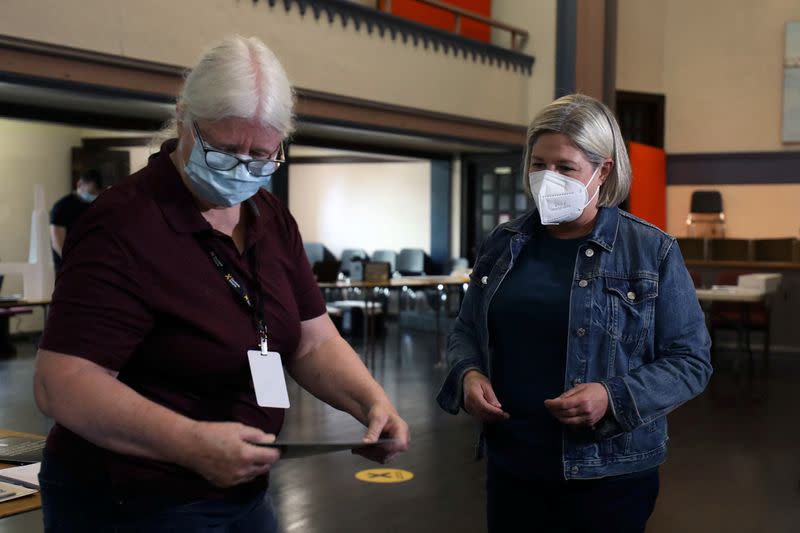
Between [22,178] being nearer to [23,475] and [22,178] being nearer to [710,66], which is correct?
[710,66]

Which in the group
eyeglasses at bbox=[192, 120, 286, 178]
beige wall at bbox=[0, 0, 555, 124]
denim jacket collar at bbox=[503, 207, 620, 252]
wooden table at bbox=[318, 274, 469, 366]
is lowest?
wooden table at bbox=[318, 274, 469, 366]

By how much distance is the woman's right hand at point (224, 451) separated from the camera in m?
1.27

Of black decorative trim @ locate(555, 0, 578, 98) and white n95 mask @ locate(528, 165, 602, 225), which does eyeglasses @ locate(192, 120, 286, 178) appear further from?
black decorative trim @ locate(555, 0, 578, 98)

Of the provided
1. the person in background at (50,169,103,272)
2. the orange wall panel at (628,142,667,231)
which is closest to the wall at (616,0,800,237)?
the orange wall panel at (628,142,667,231)

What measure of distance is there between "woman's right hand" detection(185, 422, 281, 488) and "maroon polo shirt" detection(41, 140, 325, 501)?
0.11m

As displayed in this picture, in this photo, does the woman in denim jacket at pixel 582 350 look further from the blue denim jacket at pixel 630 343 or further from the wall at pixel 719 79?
the wall at pixel 719 79

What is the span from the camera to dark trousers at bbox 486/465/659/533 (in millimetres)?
1954

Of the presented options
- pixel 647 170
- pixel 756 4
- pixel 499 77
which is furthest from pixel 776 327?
pixel 756 4

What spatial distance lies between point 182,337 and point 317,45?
8761 millimetres

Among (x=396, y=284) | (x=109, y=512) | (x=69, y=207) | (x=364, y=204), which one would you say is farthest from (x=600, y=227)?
(x=364, y=204)

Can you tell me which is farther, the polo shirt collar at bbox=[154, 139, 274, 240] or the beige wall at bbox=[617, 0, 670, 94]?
the beige wall at bbox=[617, 0, 670, 94]

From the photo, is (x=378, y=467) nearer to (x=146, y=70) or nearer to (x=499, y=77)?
(x=146, y=70)

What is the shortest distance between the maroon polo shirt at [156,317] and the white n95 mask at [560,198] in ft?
2.54

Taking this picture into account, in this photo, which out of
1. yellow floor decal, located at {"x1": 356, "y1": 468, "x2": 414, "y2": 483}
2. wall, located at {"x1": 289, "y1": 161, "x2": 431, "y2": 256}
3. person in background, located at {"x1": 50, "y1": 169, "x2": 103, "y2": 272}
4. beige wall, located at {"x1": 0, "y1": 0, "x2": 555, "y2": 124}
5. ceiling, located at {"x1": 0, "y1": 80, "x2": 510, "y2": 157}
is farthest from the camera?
wall, located at {"x1": 289, "y1": 161, "x2": 431, "y2": 256}
